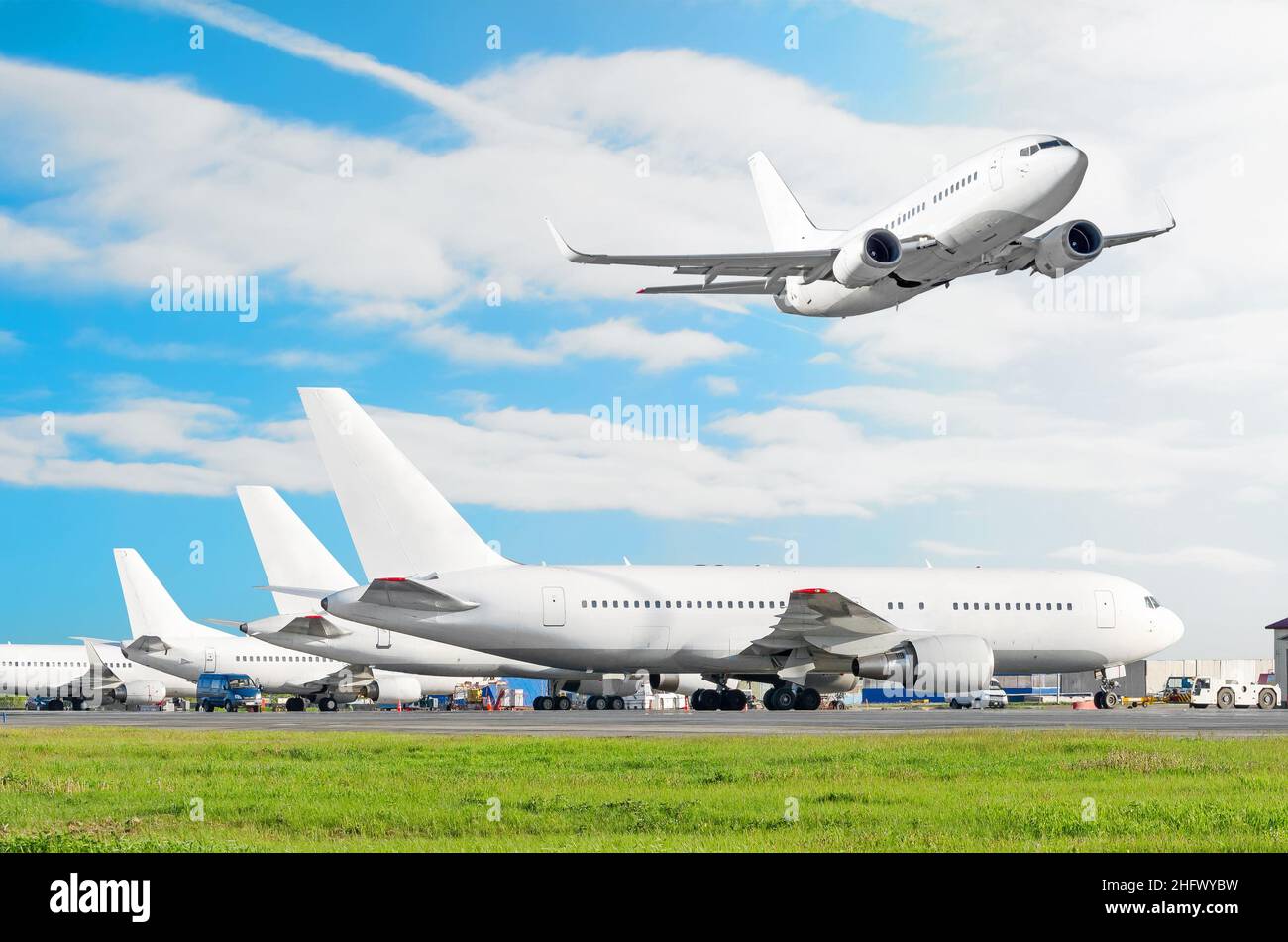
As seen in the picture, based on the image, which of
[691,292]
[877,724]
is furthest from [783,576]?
[877,724]

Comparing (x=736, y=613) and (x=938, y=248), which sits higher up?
(x=938, y=248)

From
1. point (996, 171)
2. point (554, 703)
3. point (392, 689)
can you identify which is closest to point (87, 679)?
point (392, 689)

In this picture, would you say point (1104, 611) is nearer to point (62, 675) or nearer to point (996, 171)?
point (996, 171)

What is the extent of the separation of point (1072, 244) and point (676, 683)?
851 inches

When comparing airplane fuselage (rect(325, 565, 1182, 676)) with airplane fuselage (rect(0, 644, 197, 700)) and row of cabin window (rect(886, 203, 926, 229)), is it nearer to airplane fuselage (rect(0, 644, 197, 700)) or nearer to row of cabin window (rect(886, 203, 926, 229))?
row of cabin window (rect(886, 203, 926, 229))

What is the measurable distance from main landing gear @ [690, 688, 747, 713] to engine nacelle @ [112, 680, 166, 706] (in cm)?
4560

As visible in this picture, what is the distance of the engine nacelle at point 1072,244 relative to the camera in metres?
37.8

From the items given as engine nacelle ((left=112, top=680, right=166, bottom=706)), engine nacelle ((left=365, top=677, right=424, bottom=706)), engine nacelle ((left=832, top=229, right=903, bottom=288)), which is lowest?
engine nacelle ((left=112, top=680, right=166, bottom=706))

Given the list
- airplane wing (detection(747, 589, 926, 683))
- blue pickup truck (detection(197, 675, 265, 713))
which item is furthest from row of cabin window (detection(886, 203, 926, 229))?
blue pickup truck (detection(197, 675, 265, 713))

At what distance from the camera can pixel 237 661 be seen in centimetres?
7381

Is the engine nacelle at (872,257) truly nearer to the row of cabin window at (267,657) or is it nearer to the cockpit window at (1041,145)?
the cockpit window at (1041,145)

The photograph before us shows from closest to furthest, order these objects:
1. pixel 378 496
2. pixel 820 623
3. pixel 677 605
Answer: pixel 378 496 < pixel 820 623 < pixel 677 605

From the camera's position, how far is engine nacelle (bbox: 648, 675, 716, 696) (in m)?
49.3

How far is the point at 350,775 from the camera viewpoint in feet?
59.1
